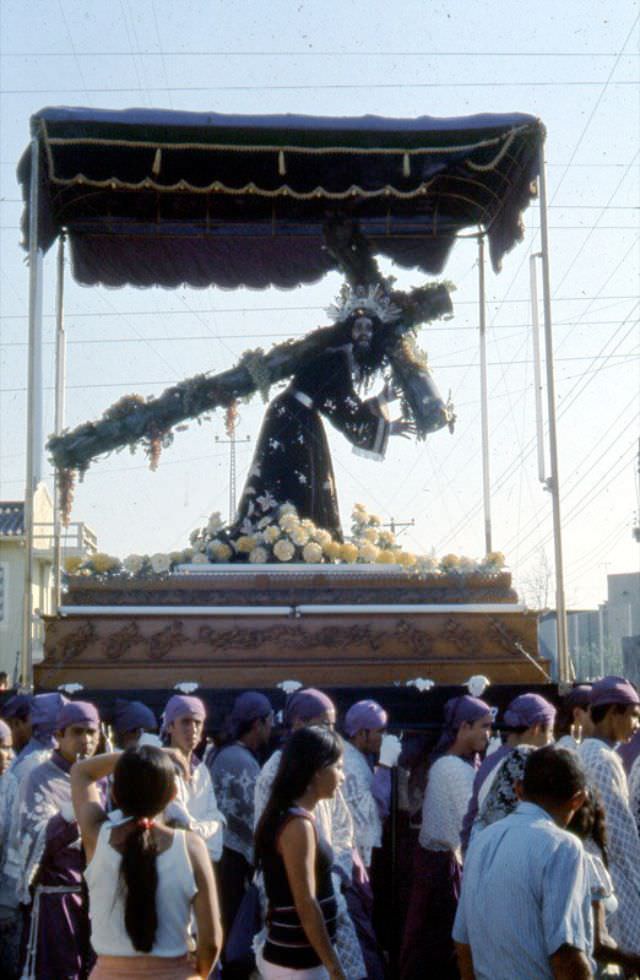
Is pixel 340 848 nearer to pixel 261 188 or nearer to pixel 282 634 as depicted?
pixel 282 634

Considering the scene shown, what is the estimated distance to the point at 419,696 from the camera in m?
8.95

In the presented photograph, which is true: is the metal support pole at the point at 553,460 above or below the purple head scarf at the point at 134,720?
above

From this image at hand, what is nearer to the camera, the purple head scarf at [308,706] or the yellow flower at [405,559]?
the purple head scarf at [308,706]

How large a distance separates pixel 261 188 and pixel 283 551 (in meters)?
3.43

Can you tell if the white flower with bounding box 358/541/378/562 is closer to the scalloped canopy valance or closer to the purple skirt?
the scalloped canopy valance

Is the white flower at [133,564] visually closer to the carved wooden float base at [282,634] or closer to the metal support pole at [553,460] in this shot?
the carved wooden float base at [282,634]

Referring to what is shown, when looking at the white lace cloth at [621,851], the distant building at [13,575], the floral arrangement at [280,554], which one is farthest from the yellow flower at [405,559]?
the distant building at [13,575]

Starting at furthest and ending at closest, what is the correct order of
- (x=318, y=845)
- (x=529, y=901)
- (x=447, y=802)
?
1. (x=447, y=802)
2. (x=318, y=845)
3. (x=529, y=901)

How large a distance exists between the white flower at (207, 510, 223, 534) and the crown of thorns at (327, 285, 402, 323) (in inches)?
81.3

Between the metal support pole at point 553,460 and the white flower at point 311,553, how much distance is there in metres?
1.96

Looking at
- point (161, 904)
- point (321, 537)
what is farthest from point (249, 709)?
point (321, 537)

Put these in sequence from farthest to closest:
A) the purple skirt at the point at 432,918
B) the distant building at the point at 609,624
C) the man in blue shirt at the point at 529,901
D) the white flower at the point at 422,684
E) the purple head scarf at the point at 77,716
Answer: the distant building at the point at 609,624, the white flower at the point at 422,684, the purple skirt at the point at 432,918, the purple head scarf at the point at 77,716, the man in blue shirt at the point at 529,901

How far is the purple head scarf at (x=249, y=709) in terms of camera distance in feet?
23.0

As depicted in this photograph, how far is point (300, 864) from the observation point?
426 cm
